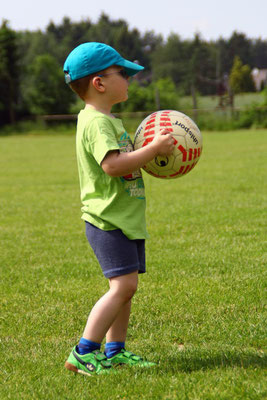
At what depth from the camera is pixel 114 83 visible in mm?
3188

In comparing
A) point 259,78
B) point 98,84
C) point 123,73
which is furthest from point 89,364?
point 259,78

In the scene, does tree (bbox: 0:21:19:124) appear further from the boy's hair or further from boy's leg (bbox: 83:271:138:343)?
boy's leg (bbox: 83:271:138:343)

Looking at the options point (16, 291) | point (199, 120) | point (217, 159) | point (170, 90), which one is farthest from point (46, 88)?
point (16, 291)

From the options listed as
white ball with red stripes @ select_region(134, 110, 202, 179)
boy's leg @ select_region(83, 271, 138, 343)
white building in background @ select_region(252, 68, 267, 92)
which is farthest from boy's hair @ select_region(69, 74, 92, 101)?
white building in background @ select_region(252, 68, 267, 92)

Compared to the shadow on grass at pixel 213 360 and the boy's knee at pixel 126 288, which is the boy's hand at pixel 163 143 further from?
the shadow on grass at pixel 213 360

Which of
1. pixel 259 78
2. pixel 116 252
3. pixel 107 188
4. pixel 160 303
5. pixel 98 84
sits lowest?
pixel 160 303

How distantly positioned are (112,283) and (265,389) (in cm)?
103

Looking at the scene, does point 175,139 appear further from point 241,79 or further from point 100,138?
point 241,79

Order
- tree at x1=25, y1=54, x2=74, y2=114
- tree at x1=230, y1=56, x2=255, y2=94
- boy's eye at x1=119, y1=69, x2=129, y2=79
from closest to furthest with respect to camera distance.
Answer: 1. boy's eye at x1=119, y1=69, x2=129, y2=79
2. tree at x1=25, y1=54, x2=74, y2=114
3. tree at x1=230, y1=56, x2=255, y2=94

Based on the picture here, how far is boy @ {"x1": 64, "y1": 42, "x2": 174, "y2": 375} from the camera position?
306 centimetres

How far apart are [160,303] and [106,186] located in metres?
1.58

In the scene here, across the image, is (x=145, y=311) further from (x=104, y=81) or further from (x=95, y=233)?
(x=104, y=81)

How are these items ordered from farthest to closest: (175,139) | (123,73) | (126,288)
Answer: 1. (175,139)
2. (123,73)
3. (126,288)

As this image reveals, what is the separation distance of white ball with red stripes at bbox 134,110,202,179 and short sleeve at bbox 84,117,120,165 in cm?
37
